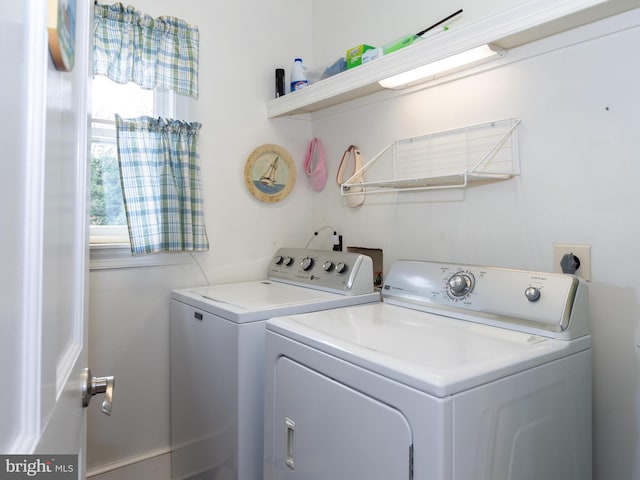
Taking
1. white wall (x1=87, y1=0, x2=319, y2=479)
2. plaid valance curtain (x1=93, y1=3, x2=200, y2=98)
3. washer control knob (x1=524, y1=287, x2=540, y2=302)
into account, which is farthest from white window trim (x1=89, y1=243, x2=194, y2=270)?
washer control knob (x1=524, y1=287, x2=540, y2=302)

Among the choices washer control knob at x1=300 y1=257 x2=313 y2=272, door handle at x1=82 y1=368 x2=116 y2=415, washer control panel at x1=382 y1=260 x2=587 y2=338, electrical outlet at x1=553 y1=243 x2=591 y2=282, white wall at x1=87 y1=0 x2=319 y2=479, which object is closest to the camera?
door handle at x1=82 y1=368 x2=116 y2=415

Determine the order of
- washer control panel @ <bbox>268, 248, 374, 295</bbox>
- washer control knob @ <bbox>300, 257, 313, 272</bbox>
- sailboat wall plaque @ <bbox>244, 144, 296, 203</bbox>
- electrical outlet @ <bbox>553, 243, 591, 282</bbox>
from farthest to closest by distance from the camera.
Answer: sailboat wall plaque @ <bbox>244, 144, 296, 203</bbox>, washer control knob @ <bbox>300, 257, 313, 272</bbox>, washer control panel @ <bbox>268, 248, 374, 295</bbox>, electrical outlet @ <bbox>553, 243, 591, 282</bbox>

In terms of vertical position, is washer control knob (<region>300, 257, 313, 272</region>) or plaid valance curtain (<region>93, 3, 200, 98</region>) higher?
plaid valance curtain (<region>93, 3, 200, 98</region>)

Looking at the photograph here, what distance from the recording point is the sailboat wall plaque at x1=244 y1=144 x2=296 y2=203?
2.37 metres

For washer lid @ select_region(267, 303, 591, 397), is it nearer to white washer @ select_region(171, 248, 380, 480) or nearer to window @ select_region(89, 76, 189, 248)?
white washer @ select_region(171, 248, 380, 480)

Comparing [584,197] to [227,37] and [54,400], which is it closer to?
[54,400]

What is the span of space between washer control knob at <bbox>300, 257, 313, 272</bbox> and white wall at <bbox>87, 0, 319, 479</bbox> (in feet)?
1.12

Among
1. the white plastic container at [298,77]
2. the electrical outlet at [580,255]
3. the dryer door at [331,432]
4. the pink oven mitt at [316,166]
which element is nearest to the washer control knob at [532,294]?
the electrical outlet at [580,255]

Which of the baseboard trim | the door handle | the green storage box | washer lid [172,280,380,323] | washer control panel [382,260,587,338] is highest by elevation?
the green storage box

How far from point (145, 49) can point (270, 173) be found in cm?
85

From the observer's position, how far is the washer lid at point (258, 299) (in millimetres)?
1596

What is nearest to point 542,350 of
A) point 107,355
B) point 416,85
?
point 416,85

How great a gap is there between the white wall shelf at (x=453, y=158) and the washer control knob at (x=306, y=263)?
1.28 feet

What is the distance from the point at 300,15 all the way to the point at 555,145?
1736 millimetres
